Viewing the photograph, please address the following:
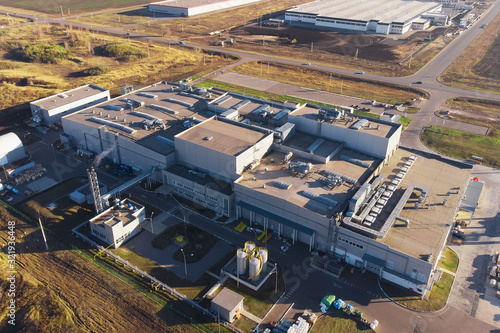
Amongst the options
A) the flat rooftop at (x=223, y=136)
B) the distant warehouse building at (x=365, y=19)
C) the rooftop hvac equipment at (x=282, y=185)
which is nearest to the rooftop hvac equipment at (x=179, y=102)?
the flat rooftop at (x=223, y=136)

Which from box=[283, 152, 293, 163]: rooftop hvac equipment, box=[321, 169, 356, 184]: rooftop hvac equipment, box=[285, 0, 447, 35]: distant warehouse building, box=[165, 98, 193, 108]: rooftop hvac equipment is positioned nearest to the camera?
box=[321, 169, 356, 184]: rooftop hvac equipment

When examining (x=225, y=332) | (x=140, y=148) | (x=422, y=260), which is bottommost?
(x=225, y=332)

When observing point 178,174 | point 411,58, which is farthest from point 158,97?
point 411,58

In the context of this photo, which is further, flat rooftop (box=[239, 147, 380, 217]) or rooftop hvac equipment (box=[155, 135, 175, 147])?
rooftop hvac equipment (box=[155, 135, 175, 147])

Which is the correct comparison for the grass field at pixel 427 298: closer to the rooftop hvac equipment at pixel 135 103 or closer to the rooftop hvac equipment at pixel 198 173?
the rooftop hvac equipment at pixel 198 173

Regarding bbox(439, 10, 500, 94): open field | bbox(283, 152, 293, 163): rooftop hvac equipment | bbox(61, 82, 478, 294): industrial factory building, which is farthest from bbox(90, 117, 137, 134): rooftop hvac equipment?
bbox(439, 10, 500, 94): open field

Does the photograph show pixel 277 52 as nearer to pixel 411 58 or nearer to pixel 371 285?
pixel 411 58

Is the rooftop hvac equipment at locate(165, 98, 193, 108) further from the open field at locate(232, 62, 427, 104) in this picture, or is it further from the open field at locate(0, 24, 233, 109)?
the open field at locate(232, 62, 427, 104)
